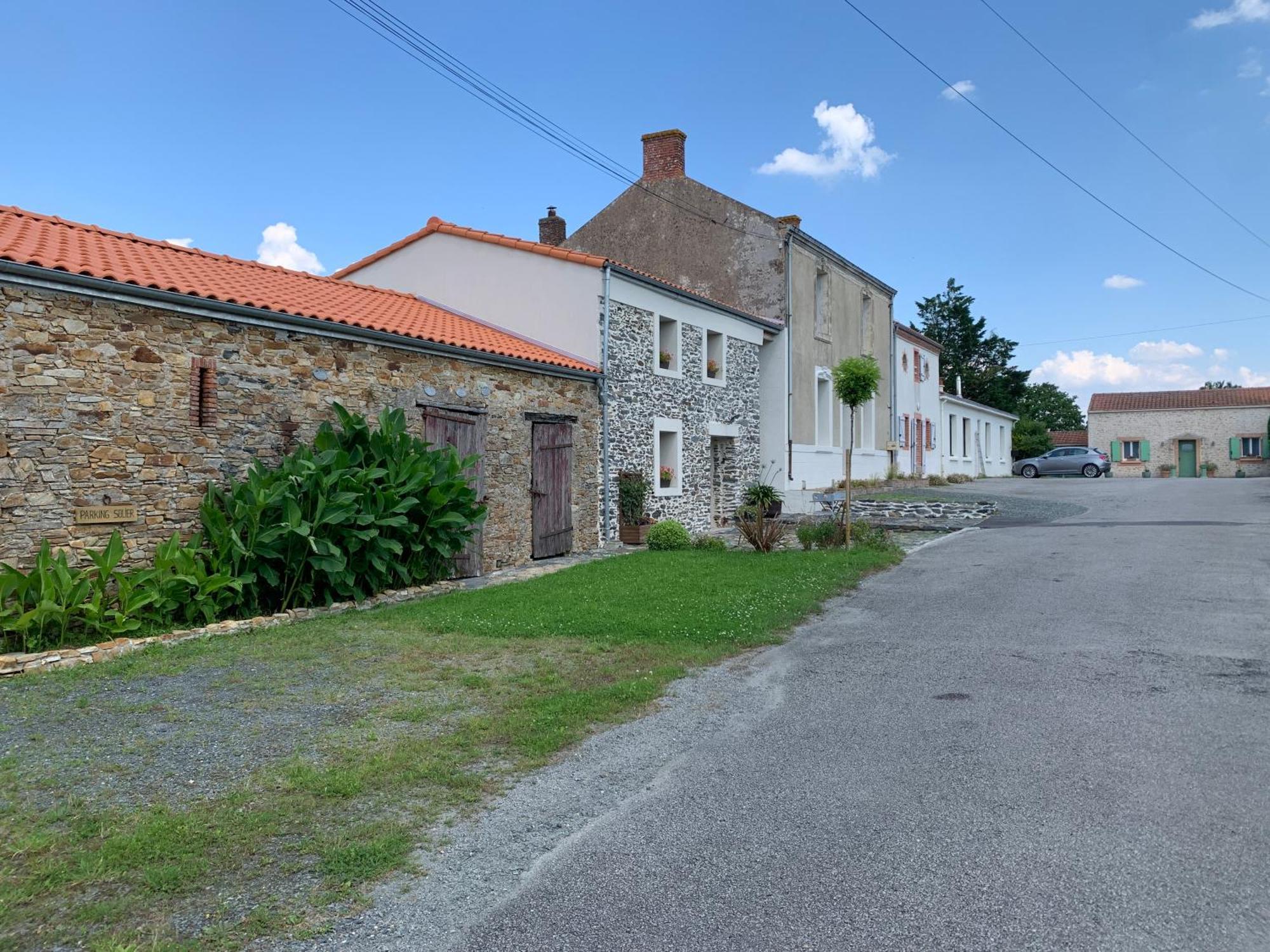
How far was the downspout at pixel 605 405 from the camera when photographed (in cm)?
1555

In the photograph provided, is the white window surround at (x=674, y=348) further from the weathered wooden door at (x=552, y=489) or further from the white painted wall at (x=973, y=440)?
the white painted wall at (x=973, y=440)

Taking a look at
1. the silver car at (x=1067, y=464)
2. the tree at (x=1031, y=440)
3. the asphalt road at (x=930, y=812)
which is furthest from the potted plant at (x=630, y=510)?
the tree at (x=1031, y=440)

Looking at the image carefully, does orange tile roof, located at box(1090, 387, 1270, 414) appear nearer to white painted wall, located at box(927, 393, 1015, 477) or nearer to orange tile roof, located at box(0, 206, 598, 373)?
white painted wall, located at box(927, 393, 1015, 477)

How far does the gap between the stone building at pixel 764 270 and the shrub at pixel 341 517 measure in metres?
12.5

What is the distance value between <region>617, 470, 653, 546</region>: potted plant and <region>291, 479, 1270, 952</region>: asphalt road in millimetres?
8213

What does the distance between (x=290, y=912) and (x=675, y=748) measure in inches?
91.9

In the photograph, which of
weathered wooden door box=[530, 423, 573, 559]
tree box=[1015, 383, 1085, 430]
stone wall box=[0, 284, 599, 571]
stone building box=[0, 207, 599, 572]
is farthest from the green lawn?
tree box=[1015, 383, 1085, 430]

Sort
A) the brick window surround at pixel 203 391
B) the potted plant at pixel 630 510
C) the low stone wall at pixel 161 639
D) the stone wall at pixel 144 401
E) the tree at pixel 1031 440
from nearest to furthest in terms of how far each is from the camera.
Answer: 1. the low stone wall at pixel 161 639
2. the stone wall at pixel 144 401
3. the brick window surround at pixel 203 391
4. the potted plant at pixel 630 510
5. the tree at pixel 1031 440

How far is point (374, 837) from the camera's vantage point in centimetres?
372

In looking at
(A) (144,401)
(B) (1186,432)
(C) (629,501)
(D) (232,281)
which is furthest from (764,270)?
(B) (1186,432)

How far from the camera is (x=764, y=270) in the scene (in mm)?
21547

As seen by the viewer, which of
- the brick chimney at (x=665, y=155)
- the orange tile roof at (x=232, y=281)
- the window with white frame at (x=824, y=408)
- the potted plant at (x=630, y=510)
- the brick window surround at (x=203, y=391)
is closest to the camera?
the orange tile roof at (x=232, y=281)

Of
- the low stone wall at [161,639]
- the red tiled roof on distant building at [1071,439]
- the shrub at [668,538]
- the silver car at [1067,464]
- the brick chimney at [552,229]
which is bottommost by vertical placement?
the low stone wall at [161,639]

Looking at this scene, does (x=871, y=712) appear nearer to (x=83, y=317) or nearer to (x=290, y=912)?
(x=290, y=912)
